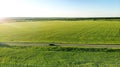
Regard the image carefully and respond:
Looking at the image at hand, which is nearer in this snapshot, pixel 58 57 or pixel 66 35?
pixel 58 57

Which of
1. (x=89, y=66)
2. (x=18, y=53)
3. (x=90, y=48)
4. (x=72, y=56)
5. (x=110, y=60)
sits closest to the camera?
(x=89, y=66)

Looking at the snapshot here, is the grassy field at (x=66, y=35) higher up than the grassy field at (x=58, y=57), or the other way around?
the grassy field at (x=58, y=57)

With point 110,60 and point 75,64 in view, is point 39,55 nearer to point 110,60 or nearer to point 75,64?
point 75,64

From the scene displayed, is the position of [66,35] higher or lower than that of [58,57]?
lower

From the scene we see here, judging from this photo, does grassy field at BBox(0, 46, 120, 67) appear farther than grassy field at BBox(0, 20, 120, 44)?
No

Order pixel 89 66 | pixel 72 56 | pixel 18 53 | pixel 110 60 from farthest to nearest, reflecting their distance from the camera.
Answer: pixel 18 53 → pixel 72 56 → pixel 110 60 → pixel 89 66

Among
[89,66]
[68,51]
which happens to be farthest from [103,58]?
[68,51]

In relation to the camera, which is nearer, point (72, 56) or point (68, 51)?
point (72, 56)

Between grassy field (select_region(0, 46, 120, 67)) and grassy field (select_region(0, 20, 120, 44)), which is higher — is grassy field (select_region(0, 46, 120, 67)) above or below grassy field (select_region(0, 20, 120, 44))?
above
